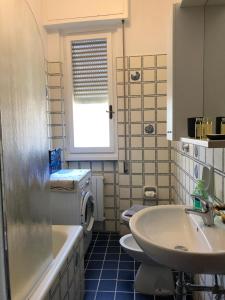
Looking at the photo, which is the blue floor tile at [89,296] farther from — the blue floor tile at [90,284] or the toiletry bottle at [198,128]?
the toiletry bottle at [198,128]

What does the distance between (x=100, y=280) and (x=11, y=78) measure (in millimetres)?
1808

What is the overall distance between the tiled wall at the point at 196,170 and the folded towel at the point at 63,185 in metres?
0.97

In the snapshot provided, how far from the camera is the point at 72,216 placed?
242cm

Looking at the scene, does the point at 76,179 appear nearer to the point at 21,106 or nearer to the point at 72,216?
the point at 72,216

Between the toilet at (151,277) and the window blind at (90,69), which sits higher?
the window blind at (90,69)

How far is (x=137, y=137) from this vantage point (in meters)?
2.91

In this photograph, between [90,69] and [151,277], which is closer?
[151,277]

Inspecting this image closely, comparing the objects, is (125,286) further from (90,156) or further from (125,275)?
(90,156)

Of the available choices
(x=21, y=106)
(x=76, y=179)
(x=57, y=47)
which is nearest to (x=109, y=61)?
(x=57, y=47)

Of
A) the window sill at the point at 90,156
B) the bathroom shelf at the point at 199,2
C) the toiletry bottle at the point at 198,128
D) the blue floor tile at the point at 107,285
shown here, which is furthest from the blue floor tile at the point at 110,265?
the bathroom shelf at the point at 199,2

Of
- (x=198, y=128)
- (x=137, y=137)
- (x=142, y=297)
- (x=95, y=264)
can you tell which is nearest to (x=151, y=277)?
(x=142, y=297)

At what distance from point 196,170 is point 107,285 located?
1.18 m

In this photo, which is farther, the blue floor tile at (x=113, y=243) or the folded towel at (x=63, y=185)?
the blue floor tile at (x=113, y=243)

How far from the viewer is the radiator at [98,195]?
3031mm
